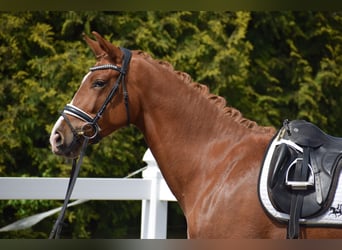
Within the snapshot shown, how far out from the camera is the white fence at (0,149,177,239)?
363 cm

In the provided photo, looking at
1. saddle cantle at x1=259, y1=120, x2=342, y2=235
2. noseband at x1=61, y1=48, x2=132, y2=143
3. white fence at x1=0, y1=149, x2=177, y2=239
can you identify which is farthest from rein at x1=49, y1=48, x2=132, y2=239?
white fence at x1=0, y1=149, x2=177, y2=239

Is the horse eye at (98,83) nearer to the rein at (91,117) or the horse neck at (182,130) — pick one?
the rein at (91,117)

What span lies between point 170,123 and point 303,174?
2.21 ft

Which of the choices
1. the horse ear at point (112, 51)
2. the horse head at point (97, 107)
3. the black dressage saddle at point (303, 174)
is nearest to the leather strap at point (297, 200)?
the black dressage saddle at point (303, 174)

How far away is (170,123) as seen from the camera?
2.58 meters

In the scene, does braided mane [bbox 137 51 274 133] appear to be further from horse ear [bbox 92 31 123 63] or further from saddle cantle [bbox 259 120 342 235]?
saddle cantle [bbox 259 120 342 235]

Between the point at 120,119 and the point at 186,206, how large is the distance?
0.51 metres

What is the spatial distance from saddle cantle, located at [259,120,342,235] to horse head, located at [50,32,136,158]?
0.74 meters

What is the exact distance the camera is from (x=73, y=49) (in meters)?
6.20

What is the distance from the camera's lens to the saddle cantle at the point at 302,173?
2176mm

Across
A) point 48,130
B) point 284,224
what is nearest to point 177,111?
point 284,224

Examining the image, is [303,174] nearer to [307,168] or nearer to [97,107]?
[307,168]

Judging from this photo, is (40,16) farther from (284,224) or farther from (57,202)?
(284,224)

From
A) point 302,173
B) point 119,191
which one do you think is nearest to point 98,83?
point 302,173
